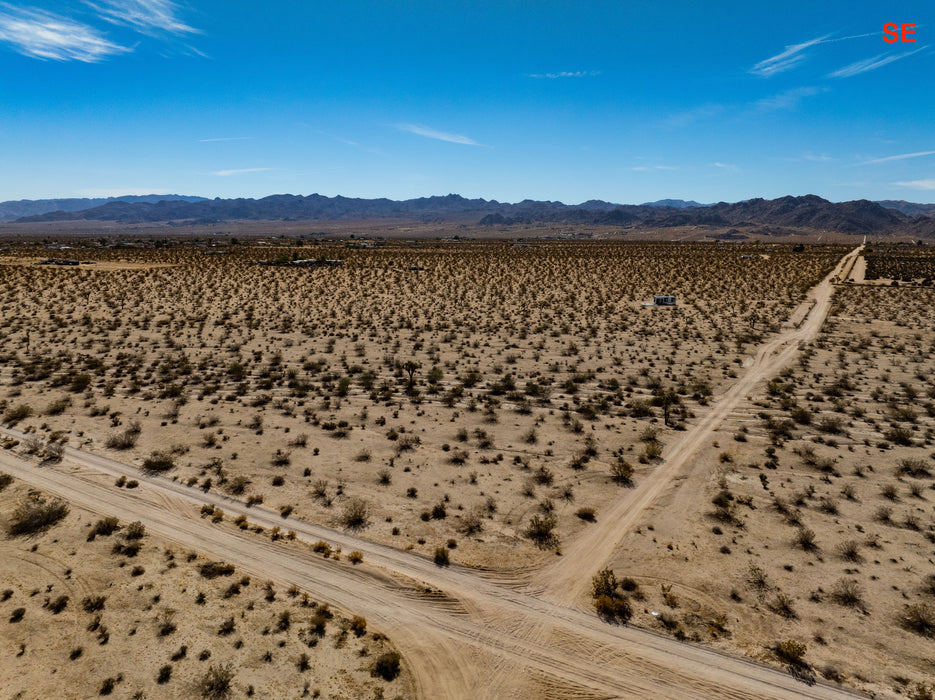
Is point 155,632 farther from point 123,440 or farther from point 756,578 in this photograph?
point 756,578

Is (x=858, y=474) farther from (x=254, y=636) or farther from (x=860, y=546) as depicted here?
(x=254, y=636)

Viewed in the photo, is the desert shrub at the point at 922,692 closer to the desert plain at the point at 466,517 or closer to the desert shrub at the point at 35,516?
the desert plain at the point at 466,517

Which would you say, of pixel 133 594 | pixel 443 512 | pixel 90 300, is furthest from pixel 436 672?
pixel 90 300

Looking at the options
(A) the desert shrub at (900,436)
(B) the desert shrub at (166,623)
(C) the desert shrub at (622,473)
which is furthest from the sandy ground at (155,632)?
(A) the desert shrub at (900,436)

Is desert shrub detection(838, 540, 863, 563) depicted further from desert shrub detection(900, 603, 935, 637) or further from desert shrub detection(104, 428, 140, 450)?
desert shrub detection(104, 428, 140, 450)

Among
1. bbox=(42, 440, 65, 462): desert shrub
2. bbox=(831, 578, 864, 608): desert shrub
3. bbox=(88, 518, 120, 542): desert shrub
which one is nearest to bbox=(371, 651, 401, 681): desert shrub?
bbox=(88, 518, 120, 542): desert shrub

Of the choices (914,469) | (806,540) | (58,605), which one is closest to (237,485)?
(58,605)
